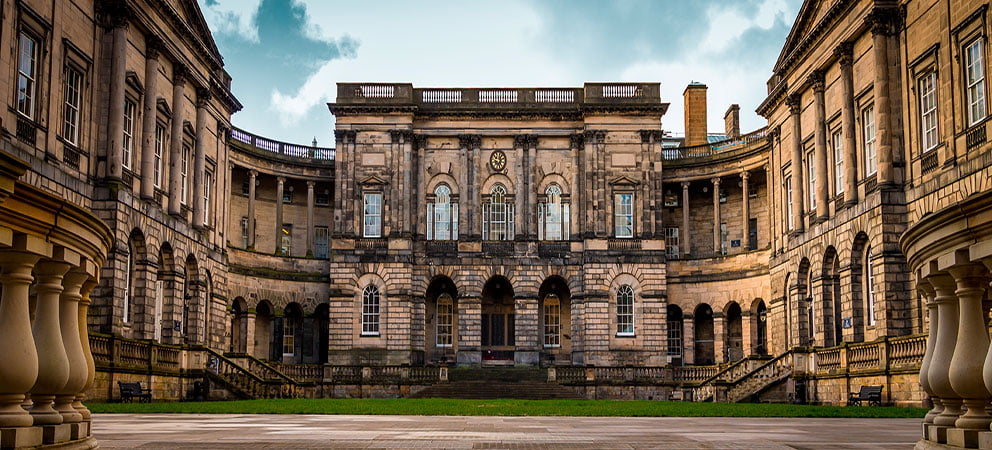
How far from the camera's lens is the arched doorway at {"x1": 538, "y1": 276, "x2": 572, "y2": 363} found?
52.2 m

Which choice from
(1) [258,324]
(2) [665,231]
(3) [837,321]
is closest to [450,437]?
(3) [837,321]

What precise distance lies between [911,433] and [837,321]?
79.3ft

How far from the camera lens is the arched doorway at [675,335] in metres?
53.6

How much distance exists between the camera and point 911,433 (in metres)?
14.6

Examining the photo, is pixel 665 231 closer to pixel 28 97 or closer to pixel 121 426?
pixel 28 97

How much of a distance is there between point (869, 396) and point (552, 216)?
938 inches

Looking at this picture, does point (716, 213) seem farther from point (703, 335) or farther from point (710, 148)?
Answer: point (703, 335)

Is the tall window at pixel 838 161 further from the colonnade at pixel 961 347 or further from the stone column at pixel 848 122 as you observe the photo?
the colonnade at pixel 961 347

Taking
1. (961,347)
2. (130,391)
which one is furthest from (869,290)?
(961,347)

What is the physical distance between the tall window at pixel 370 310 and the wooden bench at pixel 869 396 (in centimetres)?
2515

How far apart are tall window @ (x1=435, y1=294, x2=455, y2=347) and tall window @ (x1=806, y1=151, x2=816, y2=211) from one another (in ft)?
64.8

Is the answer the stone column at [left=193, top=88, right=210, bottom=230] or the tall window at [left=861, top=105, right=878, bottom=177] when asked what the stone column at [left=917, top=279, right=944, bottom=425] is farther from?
the stone column at [left=193, top=88, right=210, bottom=230]

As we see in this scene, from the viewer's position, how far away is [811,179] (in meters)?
40.7

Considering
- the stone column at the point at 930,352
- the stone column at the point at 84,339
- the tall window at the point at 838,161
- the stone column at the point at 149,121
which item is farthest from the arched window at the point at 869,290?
the stone column at the point at 84,339
